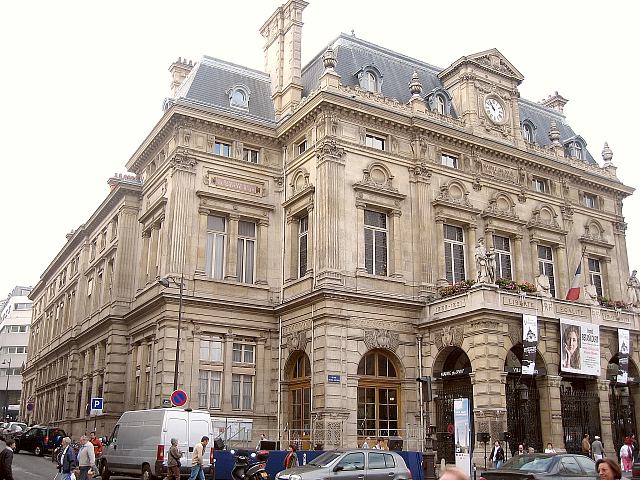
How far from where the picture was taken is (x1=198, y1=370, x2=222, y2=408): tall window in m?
34.2

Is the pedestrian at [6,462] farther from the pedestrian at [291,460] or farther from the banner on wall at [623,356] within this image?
the banner on wall at [623,356]

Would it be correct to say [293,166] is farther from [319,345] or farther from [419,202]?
[319,345]

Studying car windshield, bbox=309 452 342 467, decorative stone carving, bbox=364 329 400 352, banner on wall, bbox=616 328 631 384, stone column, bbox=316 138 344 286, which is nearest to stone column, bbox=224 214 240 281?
stone column, bbox=316 138 344 286

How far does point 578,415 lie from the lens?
3384 cm

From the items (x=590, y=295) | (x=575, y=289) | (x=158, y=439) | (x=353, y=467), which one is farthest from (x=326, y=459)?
(x=590, y=295)

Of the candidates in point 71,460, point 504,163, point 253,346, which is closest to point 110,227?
point 253,346

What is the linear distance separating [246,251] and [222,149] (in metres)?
5.43

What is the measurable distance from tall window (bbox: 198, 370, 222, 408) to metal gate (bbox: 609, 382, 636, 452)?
19032mm

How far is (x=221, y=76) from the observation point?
41000mm

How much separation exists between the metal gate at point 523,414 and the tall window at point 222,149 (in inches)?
703

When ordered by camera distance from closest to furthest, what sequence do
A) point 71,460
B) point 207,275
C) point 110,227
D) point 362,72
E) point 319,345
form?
point 71,460, point 319,345, point 207,275, point 362,72, point 110,227

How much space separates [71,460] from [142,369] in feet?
54.8

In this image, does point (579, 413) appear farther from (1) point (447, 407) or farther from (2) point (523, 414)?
(1) point (447, 407)

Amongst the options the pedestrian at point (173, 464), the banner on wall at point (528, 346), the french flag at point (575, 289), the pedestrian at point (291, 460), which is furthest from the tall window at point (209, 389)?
the french flag at point (575, 289)
